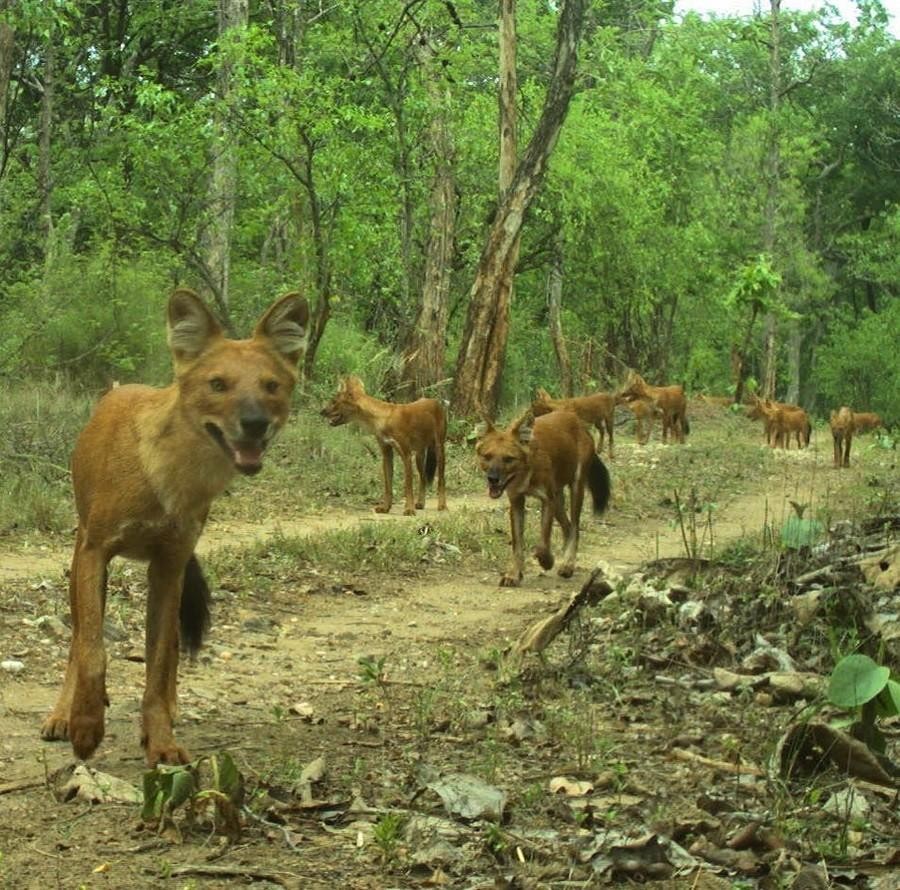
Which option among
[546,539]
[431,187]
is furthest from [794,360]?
[546,539]

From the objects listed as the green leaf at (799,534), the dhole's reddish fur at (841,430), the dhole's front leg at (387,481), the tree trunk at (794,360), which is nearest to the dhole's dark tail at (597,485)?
the dhole's front leg at (387,481)

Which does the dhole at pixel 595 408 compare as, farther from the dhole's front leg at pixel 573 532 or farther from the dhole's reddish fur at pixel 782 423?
the dhole's front leg at pixel 573 532

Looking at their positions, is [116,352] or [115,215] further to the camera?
[116,352]

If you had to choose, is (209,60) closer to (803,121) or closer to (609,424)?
(609,424)

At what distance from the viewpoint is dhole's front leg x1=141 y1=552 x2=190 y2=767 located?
4.91 metres

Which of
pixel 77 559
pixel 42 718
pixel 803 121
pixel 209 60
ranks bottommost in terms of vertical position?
pixel 42 718

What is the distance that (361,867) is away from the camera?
396 cm

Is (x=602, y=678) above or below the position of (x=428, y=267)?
below

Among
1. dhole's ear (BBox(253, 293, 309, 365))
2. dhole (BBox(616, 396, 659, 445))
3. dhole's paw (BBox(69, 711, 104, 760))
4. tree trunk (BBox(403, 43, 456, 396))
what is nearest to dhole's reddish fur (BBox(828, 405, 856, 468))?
dhole (BBox(616, 396, 659, 445))

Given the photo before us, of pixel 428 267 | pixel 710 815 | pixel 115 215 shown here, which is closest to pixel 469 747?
pixel 710 815

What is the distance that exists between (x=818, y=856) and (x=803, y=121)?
4094 cm

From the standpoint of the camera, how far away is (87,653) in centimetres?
479

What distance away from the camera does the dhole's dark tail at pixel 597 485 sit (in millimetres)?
11359

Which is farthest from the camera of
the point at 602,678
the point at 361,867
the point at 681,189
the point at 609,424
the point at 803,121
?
the point at 803,121
